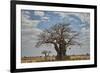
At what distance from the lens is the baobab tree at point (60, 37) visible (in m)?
2.00

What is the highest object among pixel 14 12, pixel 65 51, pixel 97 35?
pixel 14 12

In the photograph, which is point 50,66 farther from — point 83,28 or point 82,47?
point 83,28

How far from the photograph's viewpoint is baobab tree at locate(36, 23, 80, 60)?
6.57ft

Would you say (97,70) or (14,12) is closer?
(14,12)

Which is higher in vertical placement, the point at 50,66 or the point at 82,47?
the point at 82,47

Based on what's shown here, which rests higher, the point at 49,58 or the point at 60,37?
the point at 60,37

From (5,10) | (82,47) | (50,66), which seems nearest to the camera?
(5,10)

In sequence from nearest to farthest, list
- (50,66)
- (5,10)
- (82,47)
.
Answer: (5,10) < (50,66) < (82,47)

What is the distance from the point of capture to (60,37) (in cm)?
205

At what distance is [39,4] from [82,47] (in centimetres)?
65

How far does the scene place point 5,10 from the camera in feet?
6.14

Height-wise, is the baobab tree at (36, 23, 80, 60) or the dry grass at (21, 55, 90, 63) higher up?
the baobab tree at (36, 23, 80, 60)

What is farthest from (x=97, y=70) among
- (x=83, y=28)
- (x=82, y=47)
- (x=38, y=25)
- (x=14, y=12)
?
(x=14, y=12)

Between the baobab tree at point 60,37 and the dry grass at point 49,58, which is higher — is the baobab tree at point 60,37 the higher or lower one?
the higher one
